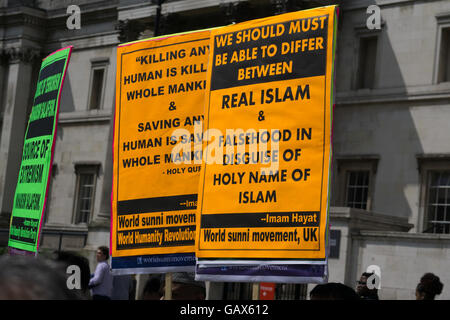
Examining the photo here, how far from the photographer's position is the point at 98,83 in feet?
117

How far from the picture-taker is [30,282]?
1.88m

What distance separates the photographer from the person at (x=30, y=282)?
187 cm

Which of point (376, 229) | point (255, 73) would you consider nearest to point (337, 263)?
point (376, 229)

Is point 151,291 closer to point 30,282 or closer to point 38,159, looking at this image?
point 38,159

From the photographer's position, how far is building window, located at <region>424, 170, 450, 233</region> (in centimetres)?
2397

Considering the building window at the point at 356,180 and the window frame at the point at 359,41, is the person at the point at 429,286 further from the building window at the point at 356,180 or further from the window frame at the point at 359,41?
the window frame at the point at 359,41

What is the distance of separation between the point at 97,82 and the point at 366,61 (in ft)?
42.4

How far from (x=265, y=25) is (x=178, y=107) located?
A: 4.65 ft

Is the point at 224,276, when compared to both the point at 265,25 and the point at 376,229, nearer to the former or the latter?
the point at 265,25

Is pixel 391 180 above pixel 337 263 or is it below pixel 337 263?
above

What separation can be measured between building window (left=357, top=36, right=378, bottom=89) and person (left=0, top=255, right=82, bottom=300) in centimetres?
2542

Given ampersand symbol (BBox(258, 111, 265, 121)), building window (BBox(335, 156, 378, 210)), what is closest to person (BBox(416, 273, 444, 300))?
ampersand symbol (BBox(258, 111, 265, 121))

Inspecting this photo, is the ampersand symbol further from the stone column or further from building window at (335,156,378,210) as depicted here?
the stone column

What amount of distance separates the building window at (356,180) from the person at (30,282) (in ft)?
79.4
